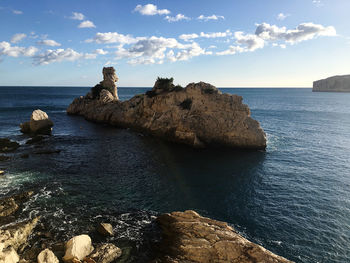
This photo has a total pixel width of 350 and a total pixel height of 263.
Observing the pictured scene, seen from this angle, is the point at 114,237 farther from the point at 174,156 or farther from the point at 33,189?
the point at 174,156

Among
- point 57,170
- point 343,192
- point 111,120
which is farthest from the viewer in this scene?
point 111,120

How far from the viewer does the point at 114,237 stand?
58.1 feet

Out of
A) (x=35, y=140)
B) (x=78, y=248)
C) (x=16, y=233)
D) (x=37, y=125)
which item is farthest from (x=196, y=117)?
(x=37, y=125)

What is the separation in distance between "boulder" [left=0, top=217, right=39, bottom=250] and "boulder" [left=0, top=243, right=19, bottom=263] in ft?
2.80

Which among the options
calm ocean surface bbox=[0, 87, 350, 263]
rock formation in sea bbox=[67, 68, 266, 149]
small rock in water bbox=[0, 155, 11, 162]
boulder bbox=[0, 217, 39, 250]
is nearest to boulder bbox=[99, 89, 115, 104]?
rock formation in sea bbox=[67, 68, 266, 149]

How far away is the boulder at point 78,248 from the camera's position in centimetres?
1463

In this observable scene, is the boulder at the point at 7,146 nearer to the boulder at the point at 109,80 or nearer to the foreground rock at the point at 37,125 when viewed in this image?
the foreground rock at the point at 37,125

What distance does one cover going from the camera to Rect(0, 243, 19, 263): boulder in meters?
13.5

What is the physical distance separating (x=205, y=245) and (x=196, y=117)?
3368 centimetres

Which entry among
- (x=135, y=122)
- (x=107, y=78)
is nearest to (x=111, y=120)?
(x=135, y=122)

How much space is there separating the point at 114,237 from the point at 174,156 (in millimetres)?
22449

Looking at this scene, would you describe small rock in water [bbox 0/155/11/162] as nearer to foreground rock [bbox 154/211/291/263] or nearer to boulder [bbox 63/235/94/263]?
boulder [bbox 63/235/94/263]

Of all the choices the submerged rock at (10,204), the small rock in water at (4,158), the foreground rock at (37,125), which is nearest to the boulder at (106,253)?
the submerged rock at (10,204)

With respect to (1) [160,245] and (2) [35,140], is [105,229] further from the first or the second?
(2) [35,140]
